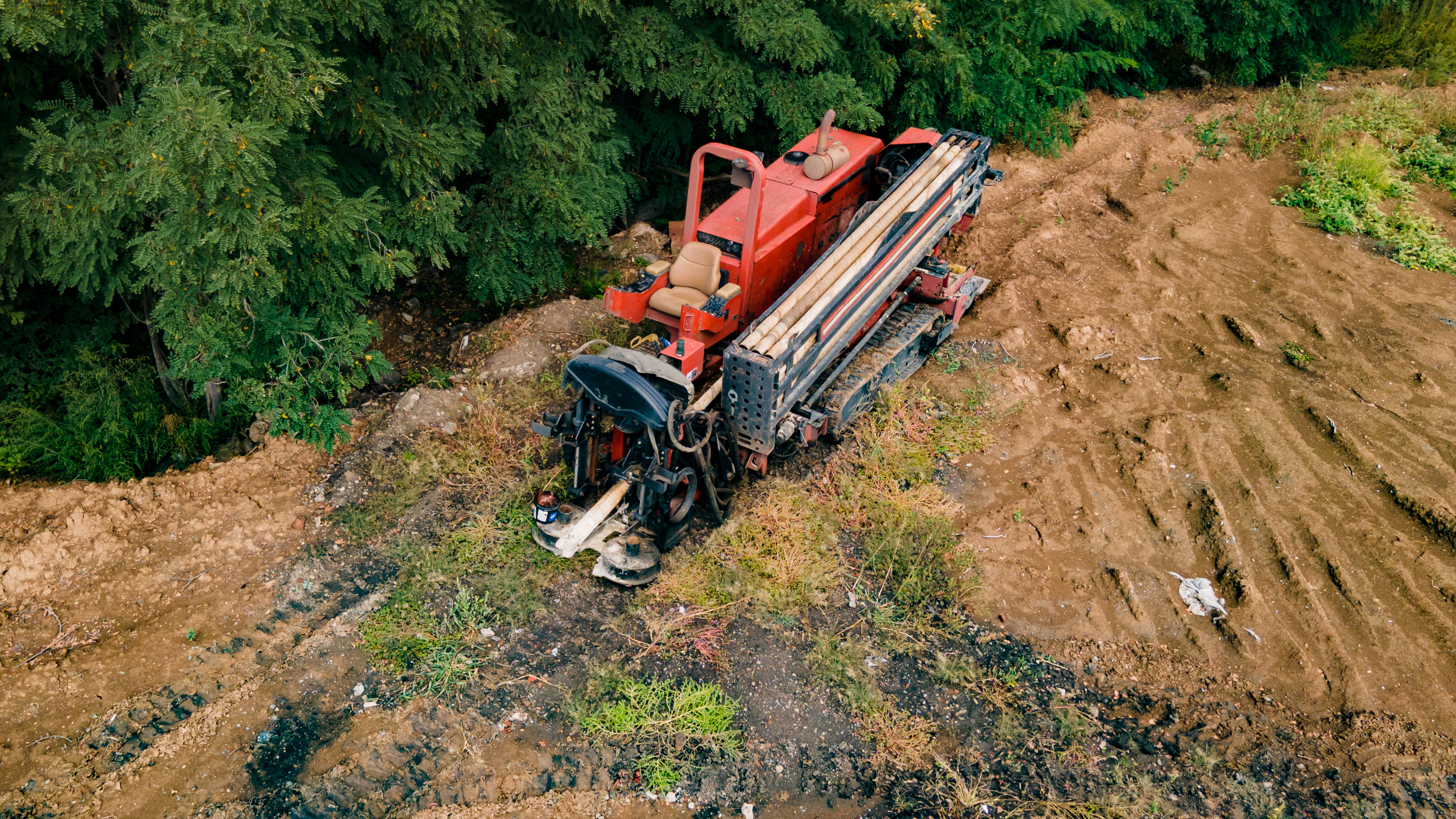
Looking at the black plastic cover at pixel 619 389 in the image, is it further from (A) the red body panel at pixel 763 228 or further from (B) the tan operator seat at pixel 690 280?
(B) the tan operator seat at pixel 690 280

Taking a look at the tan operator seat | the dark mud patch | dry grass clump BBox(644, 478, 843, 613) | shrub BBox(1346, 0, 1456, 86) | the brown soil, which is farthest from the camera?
shrub BBox(1346, 0, 1456, 86)

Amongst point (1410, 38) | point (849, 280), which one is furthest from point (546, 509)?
point (1410, 38)

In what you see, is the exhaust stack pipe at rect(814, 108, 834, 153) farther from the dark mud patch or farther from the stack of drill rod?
the dark mud patch

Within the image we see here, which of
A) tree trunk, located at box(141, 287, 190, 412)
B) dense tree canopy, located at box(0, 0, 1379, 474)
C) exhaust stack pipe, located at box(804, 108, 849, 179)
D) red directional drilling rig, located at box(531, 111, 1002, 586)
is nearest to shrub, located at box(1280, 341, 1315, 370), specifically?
red directional drilling rig, located at box(531, 111, 1002, 586)

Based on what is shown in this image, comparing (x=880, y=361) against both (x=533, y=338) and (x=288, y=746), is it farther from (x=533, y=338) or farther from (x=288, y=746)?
(x=288, y=746)

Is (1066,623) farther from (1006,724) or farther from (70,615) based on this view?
(70,615)

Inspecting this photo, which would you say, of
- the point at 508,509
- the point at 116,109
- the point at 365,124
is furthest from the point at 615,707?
the point at 116,109
